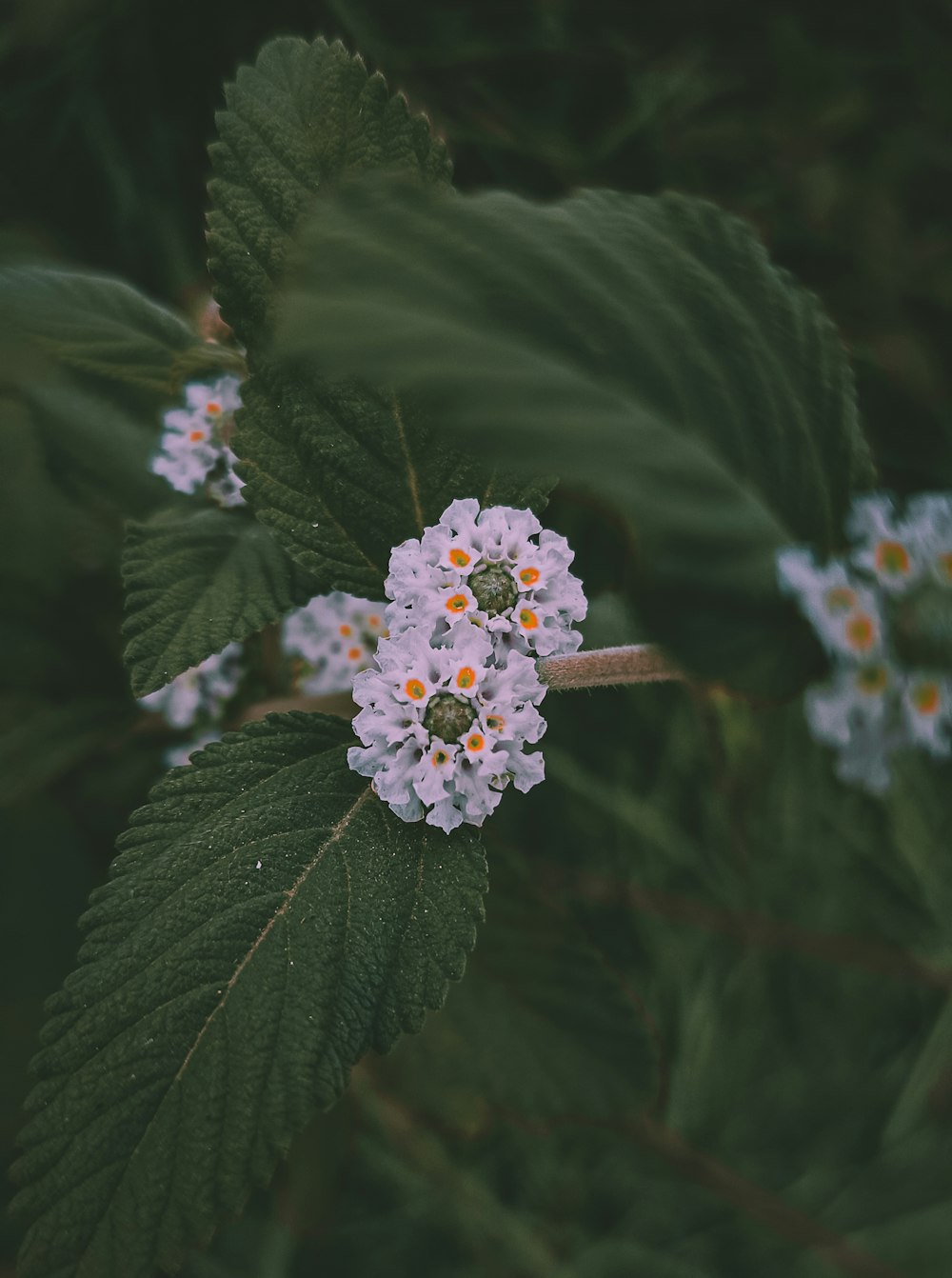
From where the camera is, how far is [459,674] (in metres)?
0.60

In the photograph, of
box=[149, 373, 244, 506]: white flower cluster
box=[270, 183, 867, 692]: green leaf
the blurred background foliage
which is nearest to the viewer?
box=[270, 183, 867, 692]: green leaf

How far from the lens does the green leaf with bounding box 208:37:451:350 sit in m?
0.64

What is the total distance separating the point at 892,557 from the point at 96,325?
1.86 feet

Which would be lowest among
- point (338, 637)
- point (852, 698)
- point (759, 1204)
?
point (759, 1204)

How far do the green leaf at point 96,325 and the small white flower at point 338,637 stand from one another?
206mm

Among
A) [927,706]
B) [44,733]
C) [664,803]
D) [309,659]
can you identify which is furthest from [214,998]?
[664,803]

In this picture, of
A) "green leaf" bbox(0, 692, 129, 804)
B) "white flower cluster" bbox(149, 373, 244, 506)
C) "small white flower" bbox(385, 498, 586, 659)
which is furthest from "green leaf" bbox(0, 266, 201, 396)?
"green leaf" bbox(0, 692, 129, 804)

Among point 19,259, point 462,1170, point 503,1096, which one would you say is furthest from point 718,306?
point 462,1170

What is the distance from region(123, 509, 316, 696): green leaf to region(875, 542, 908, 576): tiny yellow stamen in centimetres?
36

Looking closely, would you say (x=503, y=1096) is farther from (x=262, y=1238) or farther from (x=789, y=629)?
(x=789, y=629)

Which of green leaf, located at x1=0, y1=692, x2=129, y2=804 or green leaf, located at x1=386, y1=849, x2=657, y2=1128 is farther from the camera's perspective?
green leaf, located at x1=0, y1=692, x2=129, y2=804

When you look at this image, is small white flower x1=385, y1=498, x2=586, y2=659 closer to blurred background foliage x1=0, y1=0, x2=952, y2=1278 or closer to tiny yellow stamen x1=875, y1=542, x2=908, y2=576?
tiny yellow stamen x1=875, y1=542, x2=908, y2=576

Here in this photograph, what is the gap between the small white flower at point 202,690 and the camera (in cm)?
89

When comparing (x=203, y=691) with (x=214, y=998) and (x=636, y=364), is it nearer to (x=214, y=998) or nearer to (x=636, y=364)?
(x=214, y=998)
